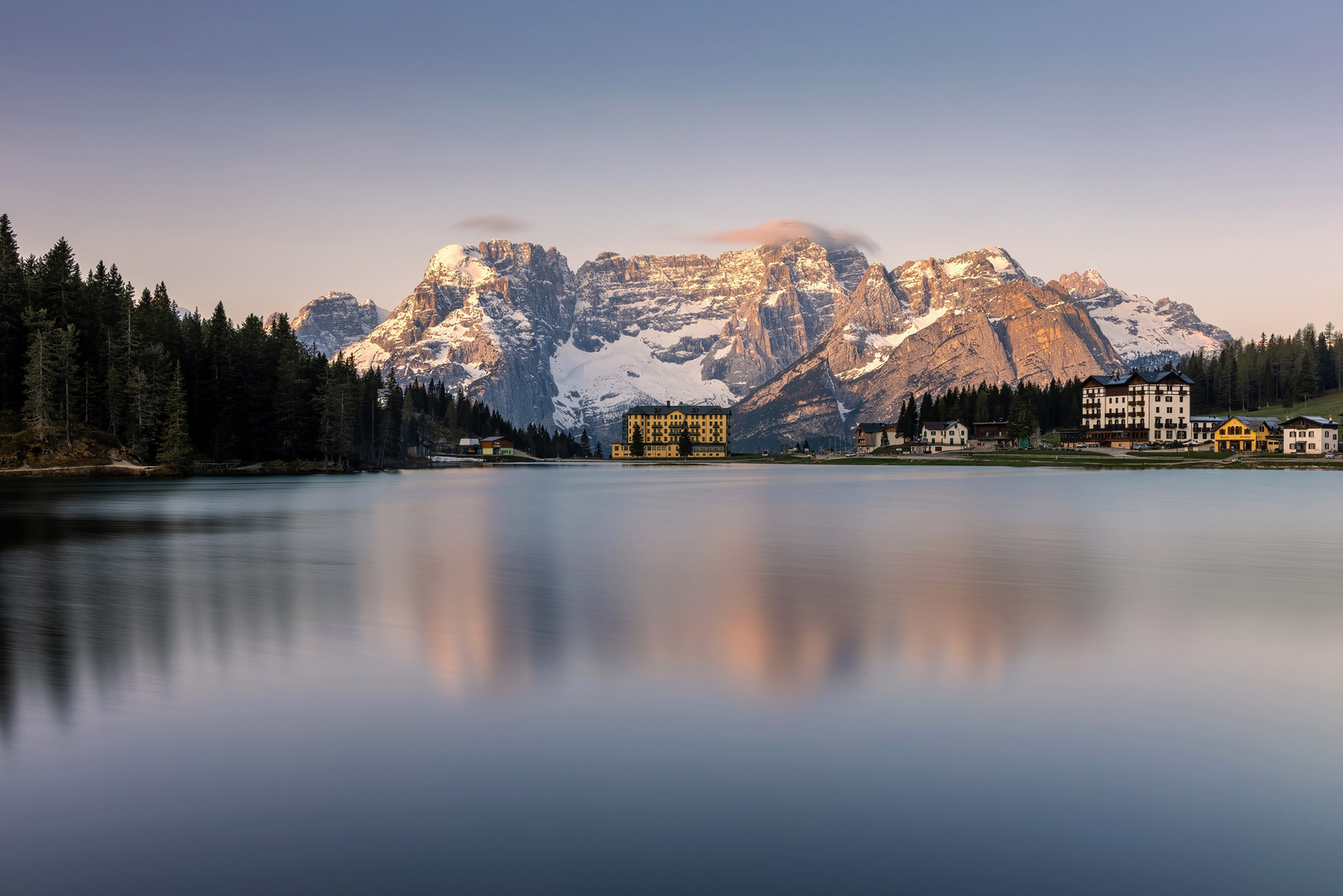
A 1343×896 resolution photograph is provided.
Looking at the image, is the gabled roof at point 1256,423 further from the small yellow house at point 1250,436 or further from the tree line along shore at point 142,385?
the tree line along shore at point 142,385

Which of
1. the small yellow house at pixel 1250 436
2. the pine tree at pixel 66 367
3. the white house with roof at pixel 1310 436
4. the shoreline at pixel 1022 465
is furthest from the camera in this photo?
the small yellow house at pixel 1250 436

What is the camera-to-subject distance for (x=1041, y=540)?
1855 inches

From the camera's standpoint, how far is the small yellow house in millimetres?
194875

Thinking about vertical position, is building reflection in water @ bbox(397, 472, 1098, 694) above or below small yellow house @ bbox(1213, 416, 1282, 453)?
below

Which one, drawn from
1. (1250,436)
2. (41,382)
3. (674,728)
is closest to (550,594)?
(674,728)

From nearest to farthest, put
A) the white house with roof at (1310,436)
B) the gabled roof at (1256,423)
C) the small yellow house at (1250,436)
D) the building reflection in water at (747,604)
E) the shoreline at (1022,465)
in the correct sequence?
the building reflection in water at (747,604)
the shoreline at (1022,465)
the white house with roof at (1310,436)
the small yellow house at (1250,436)
the gabled roof at (1256,423)

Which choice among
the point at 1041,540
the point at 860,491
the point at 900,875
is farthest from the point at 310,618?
the point at 860,491

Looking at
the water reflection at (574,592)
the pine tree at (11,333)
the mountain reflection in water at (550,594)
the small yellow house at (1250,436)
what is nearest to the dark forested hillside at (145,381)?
the pine tree at (11,333)

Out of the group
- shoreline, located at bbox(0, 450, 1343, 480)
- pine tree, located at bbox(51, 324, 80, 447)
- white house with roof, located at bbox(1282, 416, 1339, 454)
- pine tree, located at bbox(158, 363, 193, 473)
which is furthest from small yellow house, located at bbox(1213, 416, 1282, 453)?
pine tree, located at bbox(51, 324, 80, 447)

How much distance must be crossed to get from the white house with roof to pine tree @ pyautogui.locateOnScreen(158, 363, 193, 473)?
634 feet

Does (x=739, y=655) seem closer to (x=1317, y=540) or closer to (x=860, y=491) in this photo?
(x=1317, y=540)

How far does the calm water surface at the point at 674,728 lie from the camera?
10.0m

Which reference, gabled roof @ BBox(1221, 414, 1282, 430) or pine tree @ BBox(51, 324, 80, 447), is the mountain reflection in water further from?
gabled roof @ BBox(1221, 414, 1282, 430)

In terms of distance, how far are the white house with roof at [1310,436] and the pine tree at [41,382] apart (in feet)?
679
